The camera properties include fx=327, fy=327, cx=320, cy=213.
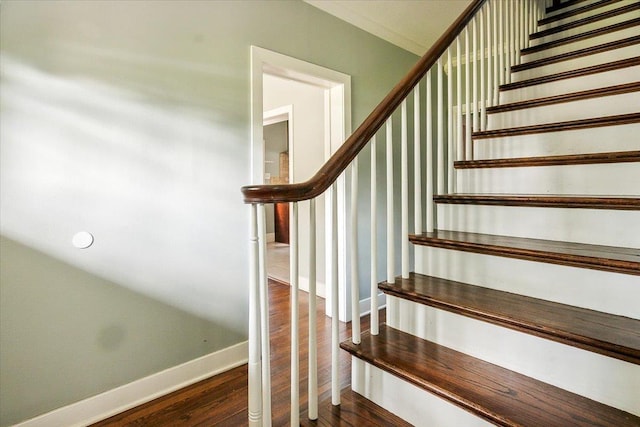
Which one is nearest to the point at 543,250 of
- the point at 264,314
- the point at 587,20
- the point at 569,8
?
the point at 264,314

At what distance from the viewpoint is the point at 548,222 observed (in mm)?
1436

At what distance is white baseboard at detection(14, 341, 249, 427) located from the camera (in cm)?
154

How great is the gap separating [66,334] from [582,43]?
12.0 ft

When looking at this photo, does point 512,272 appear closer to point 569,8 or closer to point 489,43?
point 489,43

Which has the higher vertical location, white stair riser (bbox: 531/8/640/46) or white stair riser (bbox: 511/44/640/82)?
white stair riser (bbox: 531/8/640/46)

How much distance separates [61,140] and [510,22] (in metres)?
2.95

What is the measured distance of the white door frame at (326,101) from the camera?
210 cm

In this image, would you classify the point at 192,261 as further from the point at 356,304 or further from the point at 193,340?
the point at 356,304

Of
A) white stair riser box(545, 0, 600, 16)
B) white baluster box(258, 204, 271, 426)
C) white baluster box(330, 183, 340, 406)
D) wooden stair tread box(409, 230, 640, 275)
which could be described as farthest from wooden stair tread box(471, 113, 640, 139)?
white stair riser box(545, 0, 600, 16)

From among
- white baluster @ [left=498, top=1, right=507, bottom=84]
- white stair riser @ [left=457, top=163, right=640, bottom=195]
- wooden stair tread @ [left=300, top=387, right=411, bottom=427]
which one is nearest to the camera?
wooden stair tread @ [left=300, top=387, right=411, bottom=427]

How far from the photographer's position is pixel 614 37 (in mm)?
2230

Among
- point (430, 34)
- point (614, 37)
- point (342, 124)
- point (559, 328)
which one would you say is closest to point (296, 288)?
point (559, 328)

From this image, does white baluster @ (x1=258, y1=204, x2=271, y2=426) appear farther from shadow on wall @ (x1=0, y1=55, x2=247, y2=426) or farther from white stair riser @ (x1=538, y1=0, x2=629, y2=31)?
white stair riser @ (x1=538, y1=0, x2=629, y2=31)

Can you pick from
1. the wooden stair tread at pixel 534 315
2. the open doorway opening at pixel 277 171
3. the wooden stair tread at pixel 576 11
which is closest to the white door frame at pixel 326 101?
the wooden stair tread at pixel 534 315
